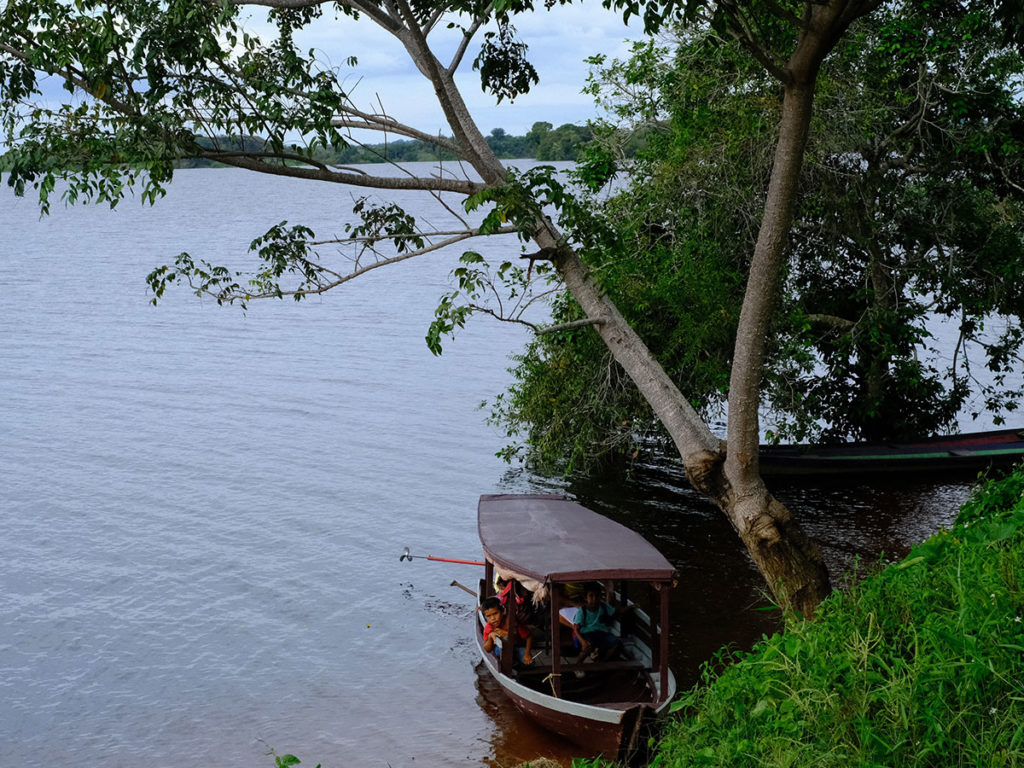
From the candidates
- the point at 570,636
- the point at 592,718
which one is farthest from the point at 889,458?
the point at 592,718

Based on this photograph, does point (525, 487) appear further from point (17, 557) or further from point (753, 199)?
point (17, 557)

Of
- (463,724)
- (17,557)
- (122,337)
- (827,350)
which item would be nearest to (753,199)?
(827,350)

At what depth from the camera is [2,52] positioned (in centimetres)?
1103

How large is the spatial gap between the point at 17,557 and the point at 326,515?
598cm

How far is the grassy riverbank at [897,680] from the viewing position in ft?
17.7

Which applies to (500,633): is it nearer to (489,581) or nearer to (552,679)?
(552,679)

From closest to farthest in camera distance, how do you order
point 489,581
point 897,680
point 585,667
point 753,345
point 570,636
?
1. point 897,680
2. point 753,345
3. point 585,667
4. point 570,636
5. point 489,581

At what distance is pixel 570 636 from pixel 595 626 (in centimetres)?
74

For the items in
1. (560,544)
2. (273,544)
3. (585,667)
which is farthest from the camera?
(273,544)

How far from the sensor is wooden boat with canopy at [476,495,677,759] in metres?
11.6

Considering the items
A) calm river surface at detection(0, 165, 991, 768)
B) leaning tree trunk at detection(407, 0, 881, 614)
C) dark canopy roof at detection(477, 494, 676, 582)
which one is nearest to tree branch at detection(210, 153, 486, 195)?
leaning tree trunk at detection(407, 0, 881, 614)

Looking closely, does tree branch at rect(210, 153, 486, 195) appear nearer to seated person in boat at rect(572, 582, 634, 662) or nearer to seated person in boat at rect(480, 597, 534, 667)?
seated person in boat at rect(572, 582, 634, 662)

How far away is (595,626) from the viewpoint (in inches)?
492

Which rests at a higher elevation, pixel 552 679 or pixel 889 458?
pixel 889 458
